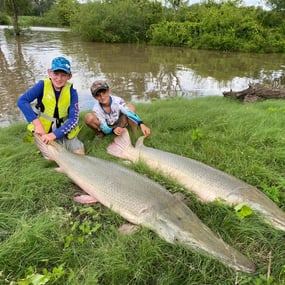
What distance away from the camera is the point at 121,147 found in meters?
4.22

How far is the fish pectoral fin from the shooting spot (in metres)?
3.16

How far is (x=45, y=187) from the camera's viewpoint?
337 centimetres

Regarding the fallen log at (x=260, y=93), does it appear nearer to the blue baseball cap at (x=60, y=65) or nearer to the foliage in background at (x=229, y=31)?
the blue baseball cap at (x=60, y=65)

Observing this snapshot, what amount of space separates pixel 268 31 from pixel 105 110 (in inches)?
915

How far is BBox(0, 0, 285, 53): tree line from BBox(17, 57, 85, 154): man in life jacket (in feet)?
67.6

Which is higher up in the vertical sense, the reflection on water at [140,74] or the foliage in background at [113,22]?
the foliage in background at [113,22]

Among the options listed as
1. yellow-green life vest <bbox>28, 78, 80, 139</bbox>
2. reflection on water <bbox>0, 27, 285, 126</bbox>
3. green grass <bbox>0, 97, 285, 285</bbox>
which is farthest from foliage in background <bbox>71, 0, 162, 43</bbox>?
green grass <bbox>0, 97, 285, 285</bbox>

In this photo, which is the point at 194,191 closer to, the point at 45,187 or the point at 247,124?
the point at 45,187

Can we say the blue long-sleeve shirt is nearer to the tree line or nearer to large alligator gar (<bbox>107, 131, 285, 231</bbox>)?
large alligator gar (<bbox>107, 131, 285, 231</bbox>)

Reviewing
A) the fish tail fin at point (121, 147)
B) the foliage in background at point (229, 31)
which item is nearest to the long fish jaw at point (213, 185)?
the fish tail fin at point (121, 147)

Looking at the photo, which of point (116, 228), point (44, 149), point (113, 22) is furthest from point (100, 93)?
point (113, 22)

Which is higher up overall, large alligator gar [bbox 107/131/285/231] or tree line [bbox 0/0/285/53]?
tree line [bbox 0/0/285/53]

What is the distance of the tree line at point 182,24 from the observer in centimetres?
2288

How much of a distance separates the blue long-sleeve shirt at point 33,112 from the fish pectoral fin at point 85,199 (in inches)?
47.7
